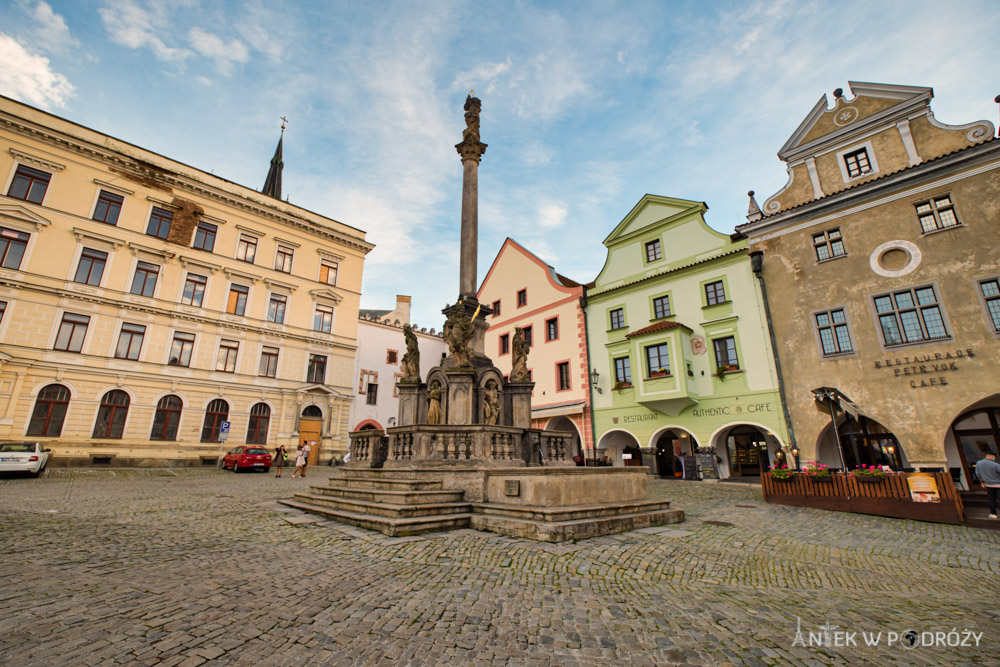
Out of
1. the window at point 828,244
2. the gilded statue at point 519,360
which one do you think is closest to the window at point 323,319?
the gilded statue at point 519,360

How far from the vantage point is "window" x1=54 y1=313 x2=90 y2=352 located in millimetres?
21688

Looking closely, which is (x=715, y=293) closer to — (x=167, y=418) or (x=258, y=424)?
(x=258, y=424)

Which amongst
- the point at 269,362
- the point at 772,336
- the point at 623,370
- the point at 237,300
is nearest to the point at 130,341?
the point at 237,300

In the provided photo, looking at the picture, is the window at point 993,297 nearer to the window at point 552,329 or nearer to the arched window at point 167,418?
the window at point 552,329

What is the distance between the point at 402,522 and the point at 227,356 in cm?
2380

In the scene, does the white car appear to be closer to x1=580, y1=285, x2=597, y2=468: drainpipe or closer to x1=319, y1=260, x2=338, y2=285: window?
x1=319, y1=260, x2=338, y2=285: window

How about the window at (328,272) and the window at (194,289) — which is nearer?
the window at (194,289)

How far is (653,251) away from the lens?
24.9 m

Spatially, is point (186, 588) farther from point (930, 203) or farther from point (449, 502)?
point (930, 203)

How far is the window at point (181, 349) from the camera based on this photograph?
79.8 ft

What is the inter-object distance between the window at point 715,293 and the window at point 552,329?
9372 mm

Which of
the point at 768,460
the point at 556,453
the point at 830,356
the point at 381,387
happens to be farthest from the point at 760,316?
the point at 381,387

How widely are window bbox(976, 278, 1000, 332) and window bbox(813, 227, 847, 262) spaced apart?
164 inches

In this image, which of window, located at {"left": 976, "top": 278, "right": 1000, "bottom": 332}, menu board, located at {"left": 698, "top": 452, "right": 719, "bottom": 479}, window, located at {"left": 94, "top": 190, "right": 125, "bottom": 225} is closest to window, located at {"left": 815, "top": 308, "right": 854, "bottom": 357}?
window, located at {"left": 976, "top": 278, "right": 1000, "bottom": 332}
